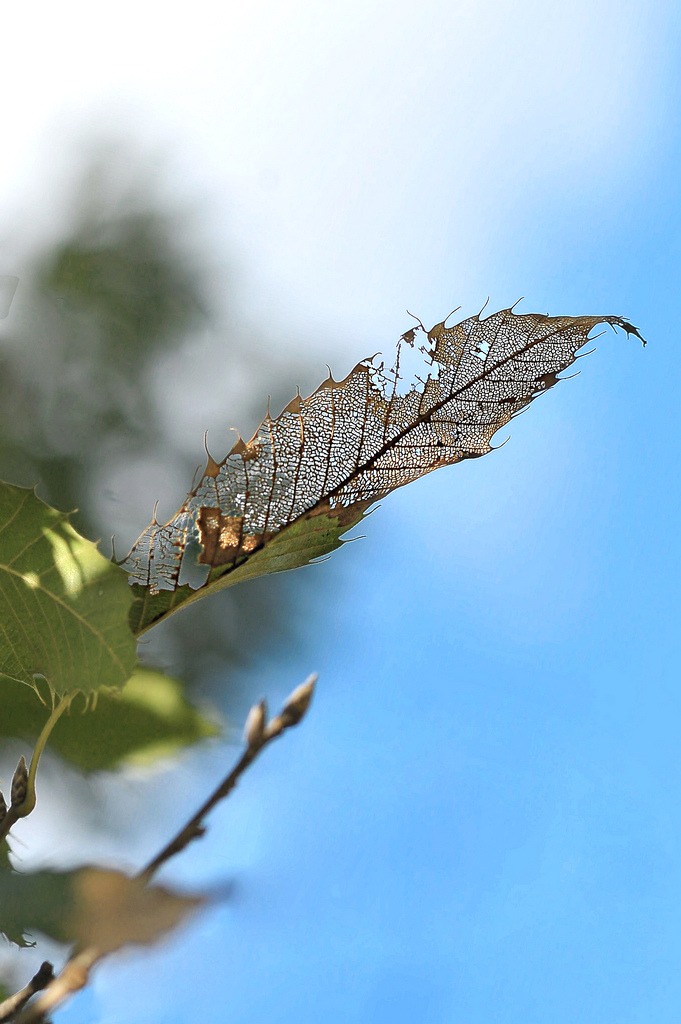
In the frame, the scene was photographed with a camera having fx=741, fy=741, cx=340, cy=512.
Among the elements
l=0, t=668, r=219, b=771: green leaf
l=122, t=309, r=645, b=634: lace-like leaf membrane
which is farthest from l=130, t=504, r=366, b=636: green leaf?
l=0, t=668, r=219, b=771: green leaf

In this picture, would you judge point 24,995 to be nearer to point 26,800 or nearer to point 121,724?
point 26,800

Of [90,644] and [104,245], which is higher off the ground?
[104,245]

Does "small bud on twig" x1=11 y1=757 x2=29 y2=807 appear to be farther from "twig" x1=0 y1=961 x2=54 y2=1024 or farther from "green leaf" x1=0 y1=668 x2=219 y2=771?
"green leaf" x1=0 y1=668 x2=219 y2=771

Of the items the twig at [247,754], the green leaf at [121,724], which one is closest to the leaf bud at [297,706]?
the twig at [247,754]

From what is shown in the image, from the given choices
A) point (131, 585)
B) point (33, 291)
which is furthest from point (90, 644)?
point (33, 291)

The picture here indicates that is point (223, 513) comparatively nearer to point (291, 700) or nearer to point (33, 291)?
point (291, 700)

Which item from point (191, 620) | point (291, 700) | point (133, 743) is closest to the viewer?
point (291, 700)
